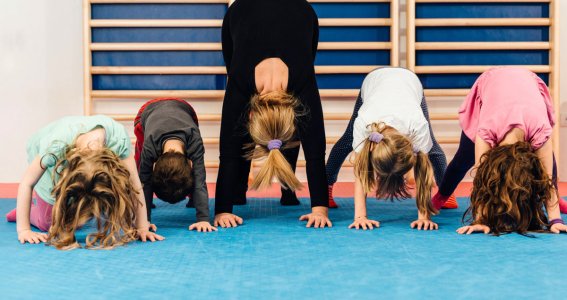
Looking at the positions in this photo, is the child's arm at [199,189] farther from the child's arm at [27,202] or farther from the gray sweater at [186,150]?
the child's arm at [27,202]

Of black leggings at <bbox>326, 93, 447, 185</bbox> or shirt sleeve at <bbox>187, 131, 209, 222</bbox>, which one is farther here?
black leggings at <bbox>326, 93, 447, 185</bbox>

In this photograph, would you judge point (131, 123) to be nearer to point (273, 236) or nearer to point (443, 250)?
point (273, 236)

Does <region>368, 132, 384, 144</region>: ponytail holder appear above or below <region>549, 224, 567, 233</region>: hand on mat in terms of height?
above

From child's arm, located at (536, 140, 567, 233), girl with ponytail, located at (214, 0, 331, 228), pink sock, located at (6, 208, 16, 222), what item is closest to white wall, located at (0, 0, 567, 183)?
pink sock, located at (6, 208, 16, 222)

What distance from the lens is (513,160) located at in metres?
2.35

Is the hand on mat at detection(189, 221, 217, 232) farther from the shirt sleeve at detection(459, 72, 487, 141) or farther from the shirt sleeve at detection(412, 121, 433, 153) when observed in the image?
the shirt sleeve at detection(459, 72, 487, 141)

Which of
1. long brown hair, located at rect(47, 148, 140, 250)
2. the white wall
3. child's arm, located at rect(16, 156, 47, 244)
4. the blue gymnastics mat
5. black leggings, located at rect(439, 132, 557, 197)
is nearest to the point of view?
the blue gymnastics mat

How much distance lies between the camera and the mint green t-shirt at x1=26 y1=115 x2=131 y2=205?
234cm

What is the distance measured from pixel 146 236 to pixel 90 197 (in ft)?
0.99

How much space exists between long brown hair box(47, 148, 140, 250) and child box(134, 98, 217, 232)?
0.72ft

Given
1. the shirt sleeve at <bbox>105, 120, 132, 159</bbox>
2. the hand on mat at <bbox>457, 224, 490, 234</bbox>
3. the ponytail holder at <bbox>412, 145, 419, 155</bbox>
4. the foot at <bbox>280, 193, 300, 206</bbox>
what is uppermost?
the shirt sleeve at <bbox>105, 120, 132, 159</bbox>

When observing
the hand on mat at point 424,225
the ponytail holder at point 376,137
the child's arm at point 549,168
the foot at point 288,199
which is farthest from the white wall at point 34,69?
the child's arm at point 549,168

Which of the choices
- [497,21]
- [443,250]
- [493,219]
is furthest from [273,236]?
[497,21]

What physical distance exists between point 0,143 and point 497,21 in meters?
3.42
